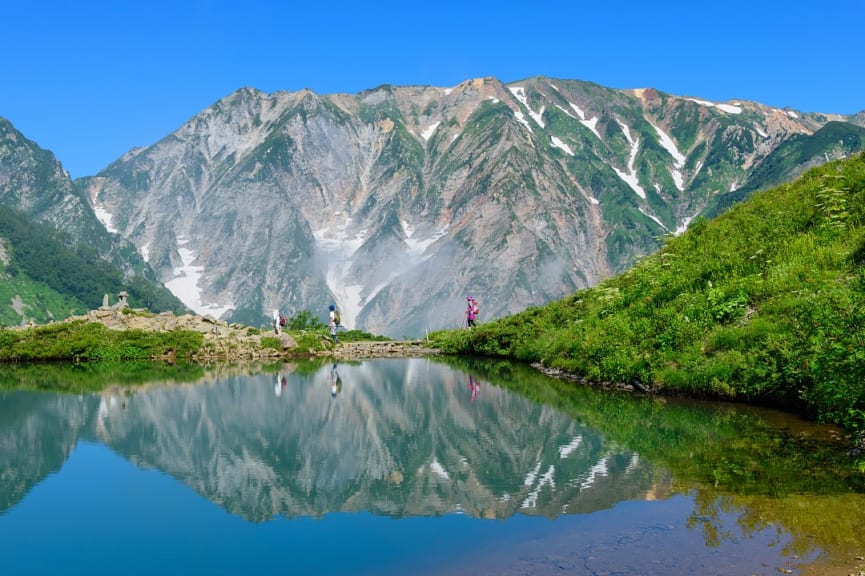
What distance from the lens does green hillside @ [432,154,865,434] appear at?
1770cm

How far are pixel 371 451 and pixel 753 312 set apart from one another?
605 inches

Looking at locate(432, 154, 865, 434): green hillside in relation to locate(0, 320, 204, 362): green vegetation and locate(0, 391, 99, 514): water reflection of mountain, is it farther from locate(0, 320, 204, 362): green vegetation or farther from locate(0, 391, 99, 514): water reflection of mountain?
locate(0, 320, 204, 362): green vegetation

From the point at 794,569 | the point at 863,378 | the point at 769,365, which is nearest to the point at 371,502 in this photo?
the point at 794,569

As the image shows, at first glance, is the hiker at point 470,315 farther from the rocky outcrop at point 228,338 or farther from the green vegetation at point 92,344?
the green vegetation at point 92,344

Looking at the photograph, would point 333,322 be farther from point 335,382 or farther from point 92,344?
point 335,382

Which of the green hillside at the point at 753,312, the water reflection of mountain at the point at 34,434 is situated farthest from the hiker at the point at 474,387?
the water reflection of mountain at the point at 34,434

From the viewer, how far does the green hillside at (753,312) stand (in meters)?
17.7

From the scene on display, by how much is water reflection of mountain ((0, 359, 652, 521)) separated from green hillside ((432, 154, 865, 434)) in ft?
16.6

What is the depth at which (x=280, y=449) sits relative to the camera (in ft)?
59.7

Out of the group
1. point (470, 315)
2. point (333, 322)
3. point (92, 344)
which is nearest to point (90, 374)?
point (92, 344)

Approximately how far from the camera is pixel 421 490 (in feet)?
47.4

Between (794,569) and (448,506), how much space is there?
5657 mm

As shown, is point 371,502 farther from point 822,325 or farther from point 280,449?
point 822,325

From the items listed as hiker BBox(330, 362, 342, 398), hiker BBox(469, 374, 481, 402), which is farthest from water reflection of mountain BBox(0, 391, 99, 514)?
hiker BBox(469, 374, 481, 402)
